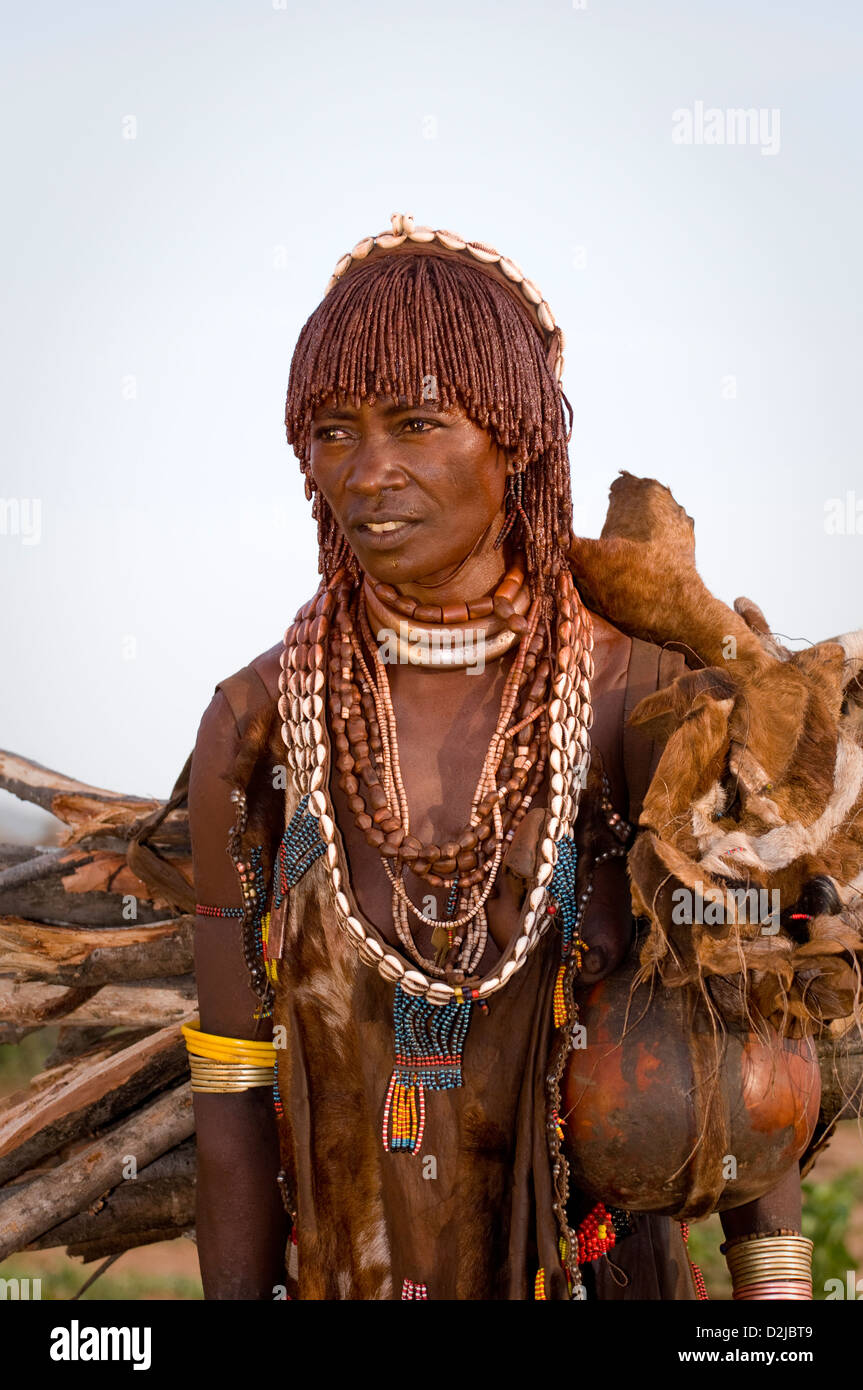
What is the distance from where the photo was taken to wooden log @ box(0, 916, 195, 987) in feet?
11.9

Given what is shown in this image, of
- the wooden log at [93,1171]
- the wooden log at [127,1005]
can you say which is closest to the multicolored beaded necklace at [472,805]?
the wooden log at [93,1171]

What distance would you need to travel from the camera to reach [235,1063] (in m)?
2.84

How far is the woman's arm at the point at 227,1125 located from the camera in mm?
2818

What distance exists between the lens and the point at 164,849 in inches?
141

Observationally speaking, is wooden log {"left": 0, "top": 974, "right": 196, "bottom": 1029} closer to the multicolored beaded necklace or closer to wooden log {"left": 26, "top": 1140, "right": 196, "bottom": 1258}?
wooden log {"left": 26, "top": 1140, "right": 196, "bottom": 1258}

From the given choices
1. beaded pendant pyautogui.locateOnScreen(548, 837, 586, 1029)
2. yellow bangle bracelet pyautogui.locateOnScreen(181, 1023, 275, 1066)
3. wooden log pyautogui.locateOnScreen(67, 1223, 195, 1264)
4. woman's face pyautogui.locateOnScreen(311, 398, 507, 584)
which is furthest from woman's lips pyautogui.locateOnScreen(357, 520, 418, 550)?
wooden log pyautogui.locateOnScreen(67, 1223, 195, 1264)

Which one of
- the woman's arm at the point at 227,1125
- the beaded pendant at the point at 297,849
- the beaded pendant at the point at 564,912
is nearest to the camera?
the beaded pendant at the point at 564,912

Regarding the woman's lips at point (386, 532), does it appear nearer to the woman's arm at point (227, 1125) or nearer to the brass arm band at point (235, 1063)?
the woman's arm at point (227, 1125)

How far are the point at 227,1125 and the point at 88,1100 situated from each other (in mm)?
925

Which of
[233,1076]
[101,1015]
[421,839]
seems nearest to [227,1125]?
[233,1076]

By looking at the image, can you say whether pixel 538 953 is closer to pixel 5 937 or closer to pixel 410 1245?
pixel 410 1245

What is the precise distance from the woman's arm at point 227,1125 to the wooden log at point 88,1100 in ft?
2.67

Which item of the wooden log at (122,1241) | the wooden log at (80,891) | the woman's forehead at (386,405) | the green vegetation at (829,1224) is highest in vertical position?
the woman's forehead at (386,405)
